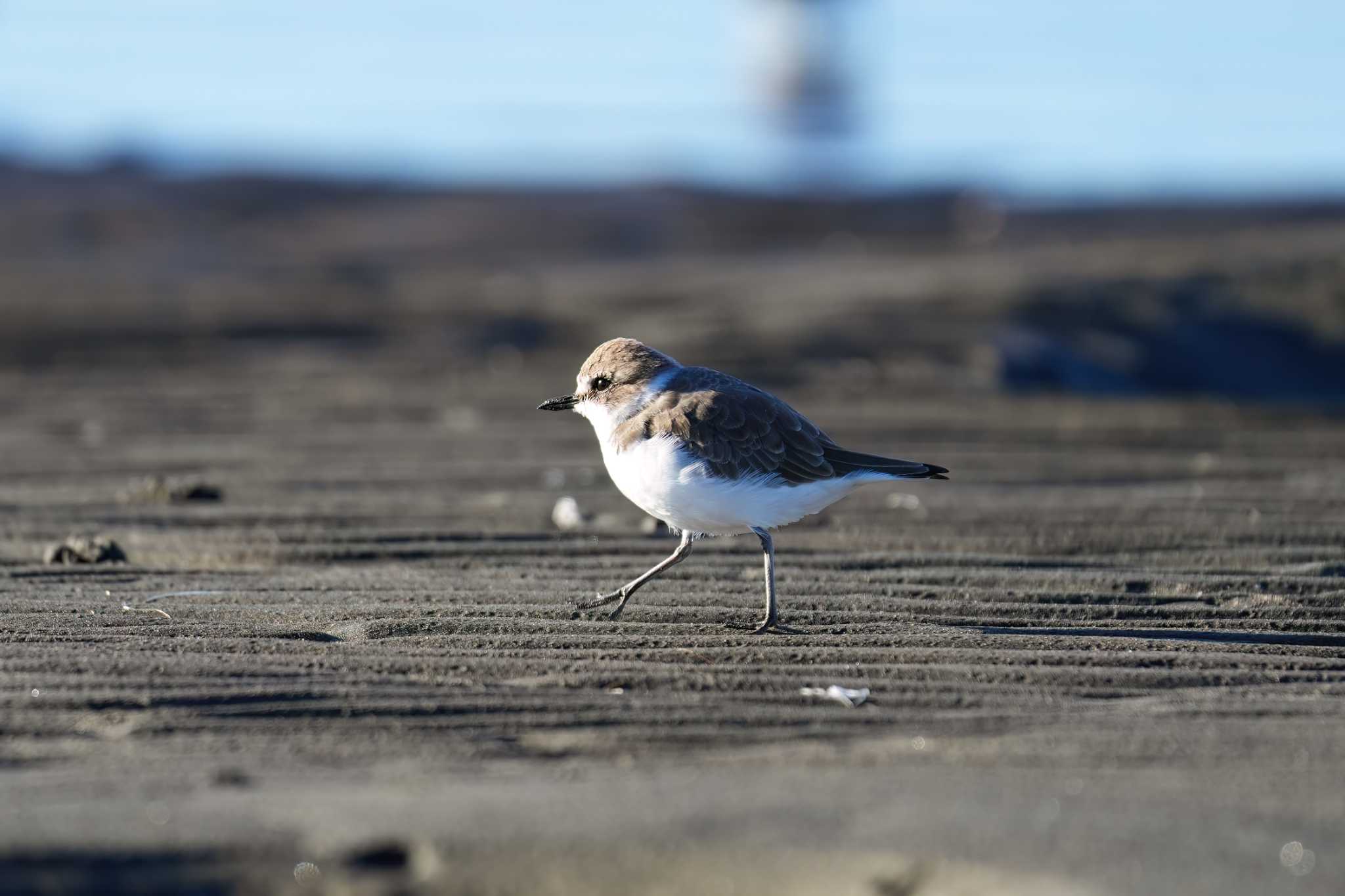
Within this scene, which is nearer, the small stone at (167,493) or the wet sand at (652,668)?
the wet sand at (652,668)

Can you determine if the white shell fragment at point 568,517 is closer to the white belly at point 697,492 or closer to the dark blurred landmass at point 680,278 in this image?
the white belly at point 697,492

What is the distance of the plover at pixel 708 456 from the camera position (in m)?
5.54

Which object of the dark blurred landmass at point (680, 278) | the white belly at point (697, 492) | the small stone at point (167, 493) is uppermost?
the dark blurred landmass at point (680, 278)

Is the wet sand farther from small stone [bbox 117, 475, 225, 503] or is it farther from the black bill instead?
the black bill

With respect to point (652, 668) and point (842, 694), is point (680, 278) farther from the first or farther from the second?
point (842, 694)

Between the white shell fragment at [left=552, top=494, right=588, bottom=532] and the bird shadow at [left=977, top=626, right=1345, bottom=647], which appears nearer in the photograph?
the bird shadow at [left=977, top=626, right=1345, bottom=647]

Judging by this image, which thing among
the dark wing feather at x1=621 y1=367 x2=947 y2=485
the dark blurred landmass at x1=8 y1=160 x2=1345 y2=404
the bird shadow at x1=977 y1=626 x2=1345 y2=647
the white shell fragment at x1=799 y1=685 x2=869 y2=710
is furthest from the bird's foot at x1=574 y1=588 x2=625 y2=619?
the dark blurred landmass at x1=8 y1=160 x2=1345 y2=404

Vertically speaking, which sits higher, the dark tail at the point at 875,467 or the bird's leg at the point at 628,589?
the dark tail at the point at 875,467

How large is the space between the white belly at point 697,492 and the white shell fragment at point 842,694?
922mm

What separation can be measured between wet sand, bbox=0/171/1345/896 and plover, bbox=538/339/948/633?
16.1 inches

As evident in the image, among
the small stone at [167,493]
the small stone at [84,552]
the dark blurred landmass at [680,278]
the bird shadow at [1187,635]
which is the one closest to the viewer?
the bird shadow at [1187,635]

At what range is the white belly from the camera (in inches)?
217

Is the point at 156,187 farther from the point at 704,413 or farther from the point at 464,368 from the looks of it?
the point at 704,413

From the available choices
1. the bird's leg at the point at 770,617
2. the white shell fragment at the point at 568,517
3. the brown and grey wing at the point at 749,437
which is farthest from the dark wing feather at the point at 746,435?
the white shell fragment at the point at 568,517
